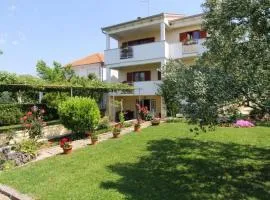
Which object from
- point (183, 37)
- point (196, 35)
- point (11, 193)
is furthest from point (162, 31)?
point (11, 193)

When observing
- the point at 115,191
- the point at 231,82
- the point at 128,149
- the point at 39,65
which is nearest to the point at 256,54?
the point at 231,82

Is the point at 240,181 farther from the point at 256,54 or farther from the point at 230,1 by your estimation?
the point at 230,1

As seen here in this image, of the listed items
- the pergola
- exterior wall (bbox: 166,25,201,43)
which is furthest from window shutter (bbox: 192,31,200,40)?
the pergola

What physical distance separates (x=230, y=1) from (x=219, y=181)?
4.54 m

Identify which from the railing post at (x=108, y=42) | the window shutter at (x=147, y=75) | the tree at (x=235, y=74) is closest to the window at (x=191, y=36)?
the window shutter at (x=147, y=75)

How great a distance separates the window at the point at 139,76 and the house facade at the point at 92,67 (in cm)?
587

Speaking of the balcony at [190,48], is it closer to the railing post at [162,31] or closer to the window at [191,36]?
the window at [191,36]

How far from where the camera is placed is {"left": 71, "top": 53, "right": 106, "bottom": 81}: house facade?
113 ft

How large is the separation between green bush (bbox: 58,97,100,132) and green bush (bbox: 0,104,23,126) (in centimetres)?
846

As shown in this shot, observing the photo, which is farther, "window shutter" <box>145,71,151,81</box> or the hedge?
"window shutter" <box>145,71,151,81</box>

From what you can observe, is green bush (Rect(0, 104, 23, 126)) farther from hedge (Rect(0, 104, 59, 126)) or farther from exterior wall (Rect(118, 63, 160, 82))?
exterior wall (Rect(118, 63, 160, 82))

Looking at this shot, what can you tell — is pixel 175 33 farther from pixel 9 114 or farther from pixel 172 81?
pixel 172 81

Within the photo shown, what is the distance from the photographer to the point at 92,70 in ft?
117

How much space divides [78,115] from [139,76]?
1321 centimetres
